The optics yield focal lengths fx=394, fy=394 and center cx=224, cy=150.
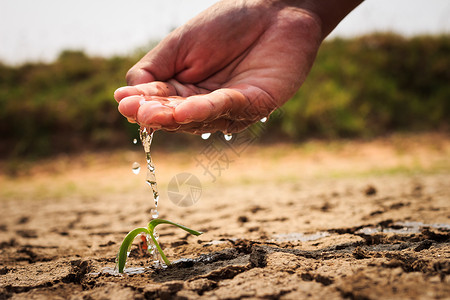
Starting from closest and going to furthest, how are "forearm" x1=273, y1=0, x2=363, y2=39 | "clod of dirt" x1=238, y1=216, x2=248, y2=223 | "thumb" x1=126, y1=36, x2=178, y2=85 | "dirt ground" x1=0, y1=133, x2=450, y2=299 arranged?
1. "dirt ground" x1=0, y1=133, x2=450, y2=299
2. "thumb" x1=126, y1=36, x2=178, y2=85
3. "forearm" x1=273, y1=0, x2=363, y2=39
4. "clod of dirt" x1=238, y1=216, x2=248, y2=223

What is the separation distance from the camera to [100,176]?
5.77 m

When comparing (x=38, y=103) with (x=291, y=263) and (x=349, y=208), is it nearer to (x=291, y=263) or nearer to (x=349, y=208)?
(x=349, y=208)

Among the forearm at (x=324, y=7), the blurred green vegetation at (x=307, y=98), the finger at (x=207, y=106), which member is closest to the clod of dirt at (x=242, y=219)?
the finger at (x=207, y=106)

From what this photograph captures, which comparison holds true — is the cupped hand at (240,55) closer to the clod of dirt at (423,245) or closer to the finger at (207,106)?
the finger at (207,106)

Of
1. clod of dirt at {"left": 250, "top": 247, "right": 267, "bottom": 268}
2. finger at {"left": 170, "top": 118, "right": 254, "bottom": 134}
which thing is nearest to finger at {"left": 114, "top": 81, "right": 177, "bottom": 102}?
finger at {"left": 170, "top": 118, "right": 254, "bottom": 134}

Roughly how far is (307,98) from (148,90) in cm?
649

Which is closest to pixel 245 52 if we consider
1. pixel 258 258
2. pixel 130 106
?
pixel 130 106

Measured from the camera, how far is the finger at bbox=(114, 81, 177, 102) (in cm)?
165

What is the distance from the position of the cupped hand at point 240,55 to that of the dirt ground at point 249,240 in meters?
0.63

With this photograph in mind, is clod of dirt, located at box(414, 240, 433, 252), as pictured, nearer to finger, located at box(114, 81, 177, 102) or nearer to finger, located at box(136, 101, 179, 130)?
finger, located at box(136, 101, 179, 130)

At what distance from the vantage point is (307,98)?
25.8 ft

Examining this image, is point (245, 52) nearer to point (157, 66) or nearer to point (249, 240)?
point (157, 66)

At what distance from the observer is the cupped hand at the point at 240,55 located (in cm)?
195

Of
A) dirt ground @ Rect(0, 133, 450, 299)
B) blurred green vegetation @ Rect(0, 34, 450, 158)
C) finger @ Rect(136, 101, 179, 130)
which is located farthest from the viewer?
blurred green vegetation @ Rect(0, 34, 450, 158)
